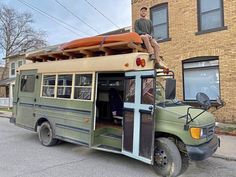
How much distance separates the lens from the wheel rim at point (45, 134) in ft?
25.9

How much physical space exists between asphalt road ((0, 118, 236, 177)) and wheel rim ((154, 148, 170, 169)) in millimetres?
282

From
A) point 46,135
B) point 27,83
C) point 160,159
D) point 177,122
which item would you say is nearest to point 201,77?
point 177,122

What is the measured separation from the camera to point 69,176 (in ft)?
17.4

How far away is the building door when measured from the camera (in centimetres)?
838

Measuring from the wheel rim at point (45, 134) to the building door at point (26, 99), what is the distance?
0.55 meters

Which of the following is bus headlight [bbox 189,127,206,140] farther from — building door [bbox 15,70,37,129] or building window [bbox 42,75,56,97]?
building door [bbox 15,70,37,129]

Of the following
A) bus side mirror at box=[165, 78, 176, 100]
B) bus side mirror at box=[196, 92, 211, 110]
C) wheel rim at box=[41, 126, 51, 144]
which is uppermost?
bus side mirror at box=[165, 78, 176, 100]

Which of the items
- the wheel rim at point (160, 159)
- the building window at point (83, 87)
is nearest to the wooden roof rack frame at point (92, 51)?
the building window at point (83, 87)

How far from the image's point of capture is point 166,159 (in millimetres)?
5289

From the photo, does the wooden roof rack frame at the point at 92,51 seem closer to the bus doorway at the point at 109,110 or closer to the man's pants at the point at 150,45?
the man's pants at the point at 150,45

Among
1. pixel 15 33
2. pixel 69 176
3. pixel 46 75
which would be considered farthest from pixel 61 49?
pixel 15 33

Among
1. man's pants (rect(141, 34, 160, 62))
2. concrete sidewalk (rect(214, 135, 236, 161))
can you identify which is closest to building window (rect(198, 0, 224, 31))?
concrete sidewalk (rect(214, 135, 236, 161))

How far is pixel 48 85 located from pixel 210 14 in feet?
24.3

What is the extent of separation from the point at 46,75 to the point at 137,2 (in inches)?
297
